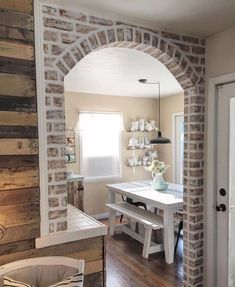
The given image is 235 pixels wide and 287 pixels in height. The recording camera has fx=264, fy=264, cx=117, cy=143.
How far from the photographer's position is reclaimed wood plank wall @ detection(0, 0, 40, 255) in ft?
5.37

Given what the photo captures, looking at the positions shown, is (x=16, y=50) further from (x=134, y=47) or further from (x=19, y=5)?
(x=134, y=47)

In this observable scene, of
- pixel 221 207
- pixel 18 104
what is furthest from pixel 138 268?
pixel 18 104

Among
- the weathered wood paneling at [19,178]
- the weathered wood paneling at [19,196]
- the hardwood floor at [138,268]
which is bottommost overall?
the hardwood floor at [138,268]

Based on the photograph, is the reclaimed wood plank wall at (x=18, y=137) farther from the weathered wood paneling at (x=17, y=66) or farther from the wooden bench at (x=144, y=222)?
the wooden bench at (x=144, y=222)

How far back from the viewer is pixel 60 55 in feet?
5.78

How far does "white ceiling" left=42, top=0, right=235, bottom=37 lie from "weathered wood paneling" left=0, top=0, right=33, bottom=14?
12 centimetres

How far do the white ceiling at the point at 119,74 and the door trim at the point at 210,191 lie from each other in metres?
0.90

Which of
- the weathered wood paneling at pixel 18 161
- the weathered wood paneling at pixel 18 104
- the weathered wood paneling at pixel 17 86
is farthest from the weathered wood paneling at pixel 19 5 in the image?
the weathered wood paneling at pixel 18 161

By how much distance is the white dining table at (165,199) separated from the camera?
3.32 meters

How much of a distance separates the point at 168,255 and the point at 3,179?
245 centimetres

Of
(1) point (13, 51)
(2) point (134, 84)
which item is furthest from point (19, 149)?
(2) point (134, 84)

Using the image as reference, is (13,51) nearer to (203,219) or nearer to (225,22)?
(225,22)

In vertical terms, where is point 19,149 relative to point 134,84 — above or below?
below

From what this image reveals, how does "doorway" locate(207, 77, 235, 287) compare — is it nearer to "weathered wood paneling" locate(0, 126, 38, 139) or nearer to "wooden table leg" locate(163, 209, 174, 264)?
"wooden table leg" locate(163, 209, 174, 264)
